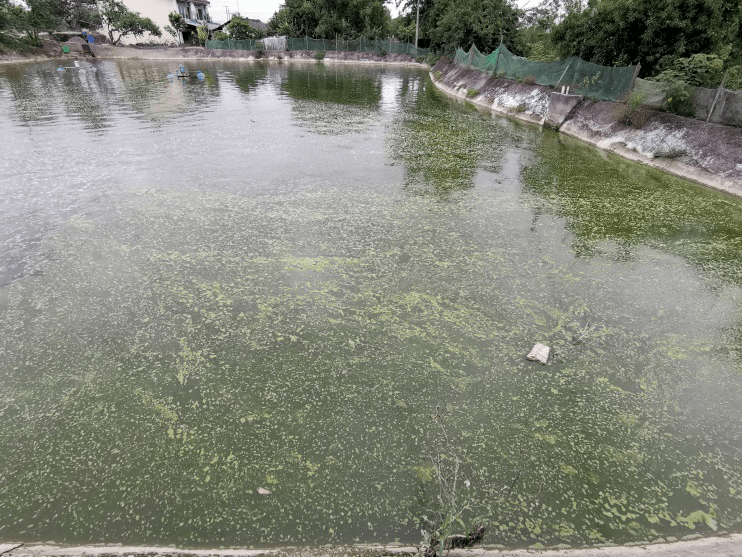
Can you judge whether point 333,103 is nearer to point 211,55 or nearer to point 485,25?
point 485,25

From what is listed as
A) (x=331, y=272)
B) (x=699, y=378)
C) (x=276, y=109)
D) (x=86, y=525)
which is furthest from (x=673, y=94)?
(x=86, y=525)

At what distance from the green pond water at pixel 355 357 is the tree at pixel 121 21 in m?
34.0

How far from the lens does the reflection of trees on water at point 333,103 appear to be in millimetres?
9312

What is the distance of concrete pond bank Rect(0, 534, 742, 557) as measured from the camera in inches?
60.9

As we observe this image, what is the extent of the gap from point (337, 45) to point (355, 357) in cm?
3592

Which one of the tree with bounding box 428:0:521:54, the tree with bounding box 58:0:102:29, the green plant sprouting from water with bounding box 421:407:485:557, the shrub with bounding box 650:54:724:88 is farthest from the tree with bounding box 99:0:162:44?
the green plant sprouting from water with bounding box 421:407:485:557

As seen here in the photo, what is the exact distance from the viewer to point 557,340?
112 inches

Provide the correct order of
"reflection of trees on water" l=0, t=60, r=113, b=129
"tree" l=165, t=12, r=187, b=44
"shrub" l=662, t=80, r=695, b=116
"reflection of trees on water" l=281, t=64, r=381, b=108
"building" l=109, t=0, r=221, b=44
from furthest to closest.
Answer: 1. "tree" l=165, t=12, r=187, b=44
2. "building" l=109, t=0, r=221, b=44
3. "reflection of trees on water" l=281, t=64, r=381, b=108
4. "reflection of trees on water" l=0, t=60, r=113, b=129
5. "shrub" l=662, t=80, r=695, b=116

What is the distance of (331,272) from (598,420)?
7.40ft

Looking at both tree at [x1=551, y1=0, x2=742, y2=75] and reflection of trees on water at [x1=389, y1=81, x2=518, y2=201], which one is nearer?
reflection of trees on water at [x1=389, y1=81, x2=518, y2=201]

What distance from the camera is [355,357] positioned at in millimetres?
2645

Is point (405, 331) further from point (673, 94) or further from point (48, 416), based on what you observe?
point (673, 94)

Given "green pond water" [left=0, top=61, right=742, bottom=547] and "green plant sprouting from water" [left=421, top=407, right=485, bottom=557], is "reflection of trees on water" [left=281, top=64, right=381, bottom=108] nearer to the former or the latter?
"green pond water" [left=0, top=61, right=742, bottom=547]

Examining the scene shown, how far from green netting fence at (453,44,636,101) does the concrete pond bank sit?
9.26m
